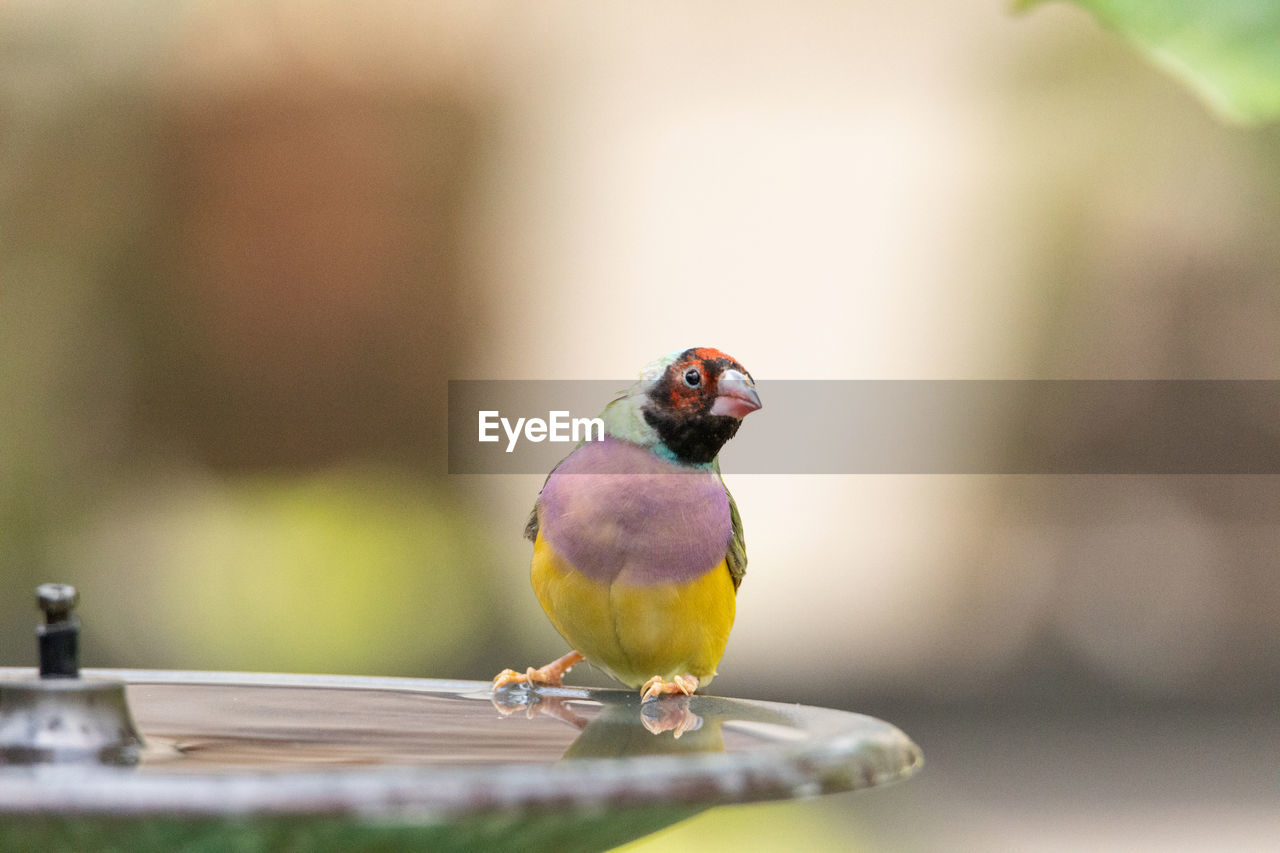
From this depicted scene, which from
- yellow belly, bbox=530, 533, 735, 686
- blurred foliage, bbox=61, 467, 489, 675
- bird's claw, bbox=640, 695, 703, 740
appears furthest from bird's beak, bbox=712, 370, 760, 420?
blurred foliage, bbox=61, 467, 489, 675

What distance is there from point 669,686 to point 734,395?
0.29 meters

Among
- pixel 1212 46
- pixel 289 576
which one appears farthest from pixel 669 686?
pixel 289 576

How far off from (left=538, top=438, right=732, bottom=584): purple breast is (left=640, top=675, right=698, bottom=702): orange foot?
0.10 meters

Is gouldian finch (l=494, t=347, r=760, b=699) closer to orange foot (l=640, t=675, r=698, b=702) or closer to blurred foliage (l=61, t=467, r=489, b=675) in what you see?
orange foot (l=640, t=675, r=698, b=702)

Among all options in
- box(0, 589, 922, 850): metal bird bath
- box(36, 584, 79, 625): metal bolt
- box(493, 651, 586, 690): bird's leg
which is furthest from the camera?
box(493, 651, 586, 690): bird's leg

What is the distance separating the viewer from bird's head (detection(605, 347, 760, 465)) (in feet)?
4.90

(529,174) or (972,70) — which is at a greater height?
(972,70)

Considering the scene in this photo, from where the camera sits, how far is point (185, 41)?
135 inches

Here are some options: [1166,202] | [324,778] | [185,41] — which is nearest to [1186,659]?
[1166,202]

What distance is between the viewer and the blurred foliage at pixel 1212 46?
2.11 ft

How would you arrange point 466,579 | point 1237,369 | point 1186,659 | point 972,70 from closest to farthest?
point 466,579 → point 972,70 → point 1237,369 → point 1186,659

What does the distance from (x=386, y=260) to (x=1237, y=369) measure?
7.25 ft

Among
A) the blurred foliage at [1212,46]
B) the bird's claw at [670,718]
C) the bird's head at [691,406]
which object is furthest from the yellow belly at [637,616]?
the blurred foliage at [1212,46]

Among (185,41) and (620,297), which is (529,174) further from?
(185,41)
